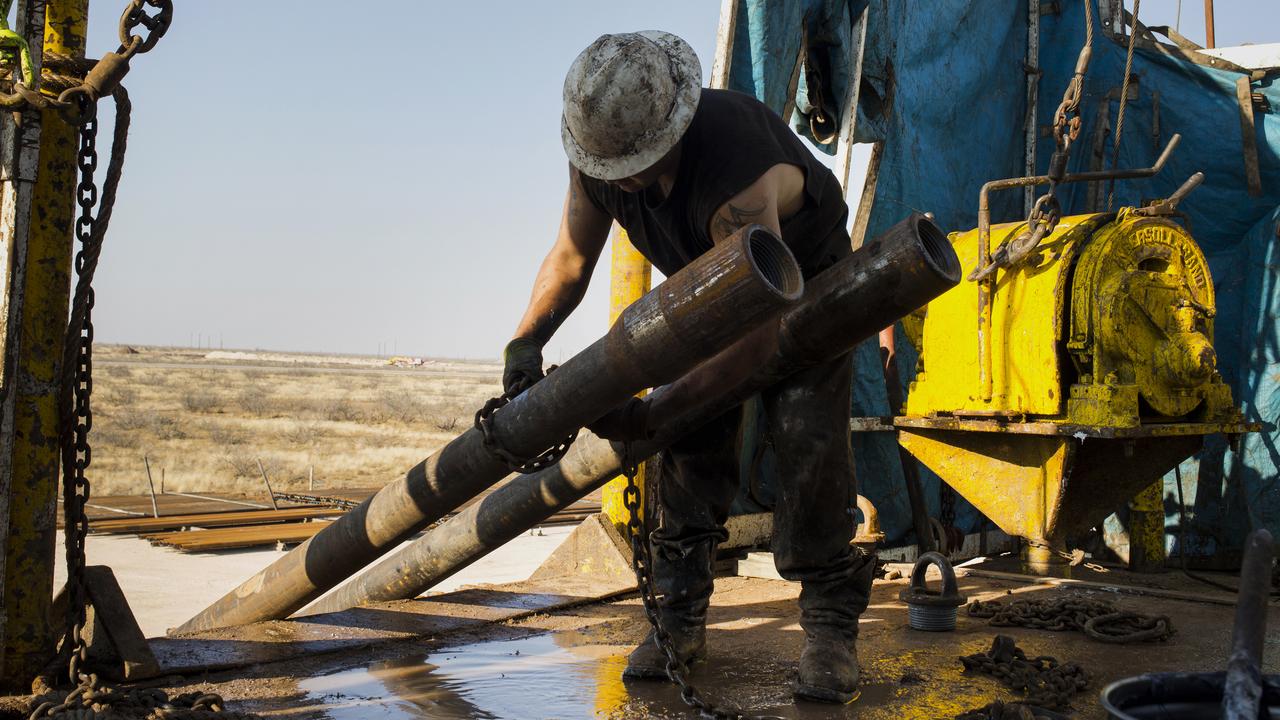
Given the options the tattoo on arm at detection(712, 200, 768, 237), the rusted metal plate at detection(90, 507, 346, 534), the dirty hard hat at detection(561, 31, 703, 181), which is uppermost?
the dirty hard hat at detection(561, 31, 703, 181)

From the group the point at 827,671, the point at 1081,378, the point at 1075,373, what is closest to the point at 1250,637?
the point at 827,671

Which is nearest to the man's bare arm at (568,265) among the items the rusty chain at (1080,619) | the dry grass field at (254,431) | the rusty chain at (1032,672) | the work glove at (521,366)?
the work glove at (521,366)

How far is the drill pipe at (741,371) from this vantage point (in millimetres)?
2752

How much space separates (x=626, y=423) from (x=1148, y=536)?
439 cm

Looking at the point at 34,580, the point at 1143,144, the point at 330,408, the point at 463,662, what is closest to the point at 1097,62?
the point at 1143,144

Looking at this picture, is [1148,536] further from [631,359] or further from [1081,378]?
[631,359]

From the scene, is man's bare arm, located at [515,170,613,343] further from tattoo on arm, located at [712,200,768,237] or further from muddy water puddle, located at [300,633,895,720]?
muddy water puddle, located at [300,633,895,720]

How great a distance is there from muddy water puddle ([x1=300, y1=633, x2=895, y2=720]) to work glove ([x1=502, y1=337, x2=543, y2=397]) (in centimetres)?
92

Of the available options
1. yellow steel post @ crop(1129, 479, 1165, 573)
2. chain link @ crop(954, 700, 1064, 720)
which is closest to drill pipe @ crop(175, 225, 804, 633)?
chain link @ crop(954, 700, 1064, 720)

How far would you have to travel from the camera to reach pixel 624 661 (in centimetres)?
378

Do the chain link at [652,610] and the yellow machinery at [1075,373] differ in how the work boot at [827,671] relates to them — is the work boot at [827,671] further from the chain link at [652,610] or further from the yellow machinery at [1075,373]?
the yellow machinery at [1075,373]

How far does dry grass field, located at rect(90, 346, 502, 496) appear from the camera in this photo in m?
18.9

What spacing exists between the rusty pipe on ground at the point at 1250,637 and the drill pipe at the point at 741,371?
1049mm

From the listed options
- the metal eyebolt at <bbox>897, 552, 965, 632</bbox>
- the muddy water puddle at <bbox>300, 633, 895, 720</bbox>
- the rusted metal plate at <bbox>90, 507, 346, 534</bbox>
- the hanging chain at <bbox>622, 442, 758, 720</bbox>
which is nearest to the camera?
the hanging chain at <bbox>622, 442, 758, 720</bbox>
